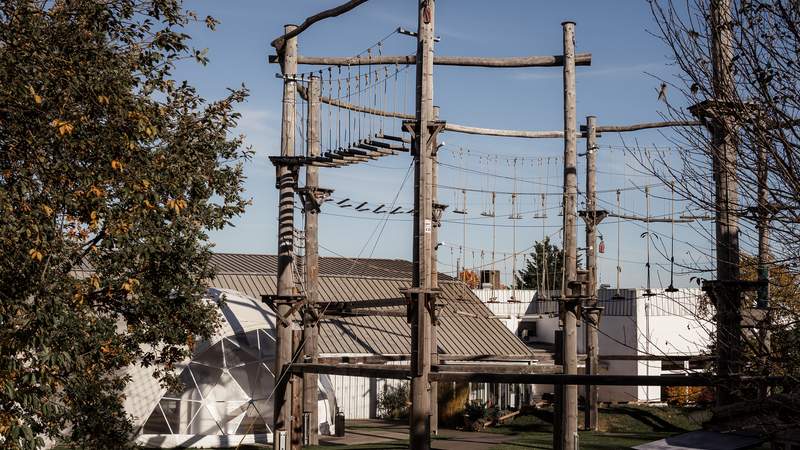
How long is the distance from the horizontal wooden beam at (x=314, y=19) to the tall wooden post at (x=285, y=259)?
2.88 feet

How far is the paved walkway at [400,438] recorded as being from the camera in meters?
26.8

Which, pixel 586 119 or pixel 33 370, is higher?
pixel 586 119

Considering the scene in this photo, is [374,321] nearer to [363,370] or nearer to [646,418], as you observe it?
[646,418]

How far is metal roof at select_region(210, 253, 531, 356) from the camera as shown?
37.4 metres

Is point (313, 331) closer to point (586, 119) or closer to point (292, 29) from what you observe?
point (292, 29)

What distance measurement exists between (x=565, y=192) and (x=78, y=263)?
44.0ft

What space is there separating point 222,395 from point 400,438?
547 centimetres

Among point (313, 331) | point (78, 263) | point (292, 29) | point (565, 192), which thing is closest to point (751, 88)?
point (78, 263)

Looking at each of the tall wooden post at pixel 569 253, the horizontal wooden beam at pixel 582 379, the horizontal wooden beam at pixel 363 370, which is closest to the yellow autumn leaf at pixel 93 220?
the horizontal wooden beam at pixel 363 370

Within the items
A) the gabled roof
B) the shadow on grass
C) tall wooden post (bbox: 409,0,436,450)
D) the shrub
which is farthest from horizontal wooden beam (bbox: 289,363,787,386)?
the gabled roof

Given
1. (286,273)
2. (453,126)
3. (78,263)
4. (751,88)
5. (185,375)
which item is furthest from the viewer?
(185,375)

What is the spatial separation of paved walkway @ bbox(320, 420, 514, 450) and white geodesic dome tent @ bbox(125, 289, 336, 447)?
1.38 m

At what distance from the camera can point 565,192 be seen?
23.7 meters

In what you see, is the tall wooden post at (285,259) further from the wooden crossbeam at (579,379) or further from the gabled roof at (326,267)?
the gabled roof at (326,267)
